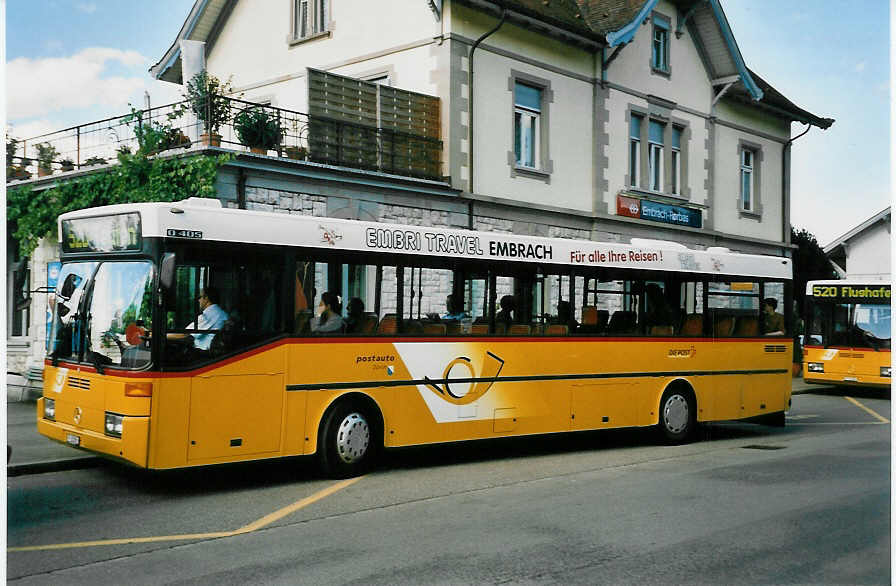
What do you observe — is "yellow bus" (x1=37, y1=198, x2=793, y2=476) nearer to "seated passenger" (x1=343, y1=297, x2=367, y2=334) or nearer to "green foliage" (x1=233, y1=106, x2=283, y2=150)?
"seated passenger" (x1=343, y1=297, x2=367, y2=334)

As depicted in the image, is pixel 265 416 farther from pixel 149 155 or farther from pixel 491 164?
pixel 491 164

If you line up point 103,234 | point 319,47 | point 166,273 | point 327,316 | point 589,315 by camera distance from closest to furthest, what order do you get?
point 166,273
point 103,234
point 327,316
point 589,315
point 319,47

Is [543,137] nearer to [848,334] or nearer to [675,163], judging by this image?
[675,163]

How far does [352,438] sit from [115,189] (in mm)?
8832

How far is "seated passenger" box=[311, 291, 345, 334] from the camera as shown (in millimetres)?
10423

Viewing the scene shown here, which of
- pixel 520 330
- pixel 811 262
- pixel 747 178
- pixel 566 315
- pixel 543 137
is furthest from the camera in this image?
pixel 811 262

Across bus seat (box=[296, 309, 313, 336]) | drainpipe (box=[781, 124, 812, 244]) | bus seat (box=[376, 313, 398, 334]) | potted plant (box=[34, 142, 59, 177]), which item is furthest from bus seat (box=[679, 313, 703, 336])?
drainpipe (box=[781, 124, 812, 244])

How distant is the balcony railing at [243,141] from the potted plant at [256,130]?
0.7 inches

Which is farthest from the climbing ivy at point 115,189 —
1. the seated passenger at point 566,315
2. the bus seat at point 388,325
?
the seated passenger at point 566,315

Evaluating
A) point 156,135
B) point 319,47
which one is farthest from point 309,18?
point 156,135

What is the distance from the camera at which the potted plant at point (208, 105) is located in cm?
1655

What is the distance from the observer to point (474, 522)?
813 centimetres

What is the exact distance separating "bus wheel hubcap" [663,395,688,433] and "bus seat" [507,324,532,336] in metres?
2.89

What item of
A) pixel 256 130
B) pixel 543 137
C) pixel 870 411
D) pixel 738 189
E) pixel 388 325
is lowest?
pixel 870 411
